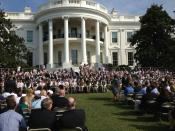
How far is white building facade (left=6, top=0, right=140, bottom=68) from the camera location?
173ft

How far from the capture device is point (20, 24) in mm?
58938

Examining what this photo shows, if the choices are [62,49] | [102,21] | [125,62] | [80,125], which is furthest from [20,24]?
[80,125]

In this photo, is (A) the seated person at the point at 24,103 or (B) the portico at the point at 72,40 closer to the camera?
(A) the seated person at the point at 24,103

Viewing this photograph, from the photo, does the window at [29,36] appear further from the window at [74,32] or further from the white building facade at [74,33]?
the window at [74,32]

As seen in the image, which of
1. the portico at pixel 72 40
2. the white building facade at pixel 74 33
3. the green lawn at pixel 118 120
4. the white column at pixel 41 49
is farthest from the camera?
the white column at pixel 41 49

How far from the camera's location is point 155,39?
50469mm

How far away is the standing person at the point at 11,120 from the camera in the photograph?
853 centimetres

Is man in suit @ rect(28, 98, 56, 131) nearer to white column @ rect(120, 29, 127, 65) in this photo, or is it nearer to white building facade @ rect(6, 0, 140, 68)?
white building facade @ rect(6, 0, 140, 68)

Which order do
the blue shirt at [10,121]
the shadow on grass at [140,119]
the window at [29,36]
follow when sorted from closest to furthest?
the blue shirt at [10,121]
the shadow on grass at [140,119]
the window at [29,36]

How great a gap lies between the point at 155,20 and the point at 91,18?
8.37 meters

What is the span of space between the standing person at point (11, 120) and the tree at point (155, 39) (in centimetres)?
3936

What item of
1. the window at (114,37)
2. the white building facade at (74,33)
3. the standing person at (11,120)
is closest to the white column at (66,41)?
the white building facade at (74,33)

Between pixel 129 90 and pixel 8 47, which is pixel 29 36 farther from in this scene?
pixel 129 90

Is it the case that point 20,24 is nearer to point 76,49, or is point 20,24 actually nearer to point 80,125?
point 76,49
